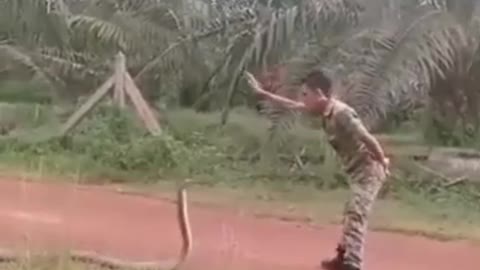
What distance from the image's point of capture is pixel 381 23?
11.4m

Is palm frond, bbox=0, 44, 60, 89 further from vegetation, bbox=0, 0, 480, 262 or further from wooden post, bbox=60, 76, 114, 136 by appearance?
wooden post, bbox=60, 76, 114, 136

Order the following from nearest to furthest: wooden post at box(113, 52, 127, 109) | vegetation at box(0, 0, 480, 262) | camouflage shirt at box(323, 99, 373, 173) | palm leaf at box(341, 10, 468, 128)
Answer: camouflage shirt at box(323, 99, 373, 173), palm leaf at box(341, 10, 468, 128), vegetation at box(0, 0, 480, 262), wooden post at box(113, 52, 127, 109)

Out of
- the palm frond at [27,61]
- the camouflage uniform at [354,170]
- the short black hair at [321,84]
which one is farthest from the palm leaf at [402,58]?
the palm frond at [27,61]

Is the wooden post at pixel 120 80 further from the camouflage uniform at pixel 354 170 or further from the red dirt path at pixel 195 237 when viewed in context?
the camouflage uniform at pixel 354 170

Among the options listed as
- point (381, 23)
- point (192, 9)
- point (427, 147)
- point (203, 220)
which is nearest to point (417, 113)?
point (427, 147)

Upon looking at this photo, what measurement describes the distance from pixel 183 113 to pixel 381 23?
13.3ft

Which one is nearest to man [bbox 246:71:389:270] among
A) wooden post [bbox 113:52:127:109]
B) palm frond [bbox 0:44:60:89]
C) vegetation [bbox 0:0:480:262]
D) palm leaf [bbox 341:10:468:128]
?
vegetation [bbox 0:0:480:262]

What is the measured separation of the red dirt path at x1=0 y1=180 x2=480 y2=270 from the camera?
768 cm

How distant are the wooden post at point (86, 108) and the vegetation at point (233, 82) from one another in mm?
181

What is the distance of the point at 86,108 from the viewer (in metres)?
13.6

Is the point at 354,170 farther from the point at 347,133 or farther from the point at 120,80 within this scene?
the point at 120,80

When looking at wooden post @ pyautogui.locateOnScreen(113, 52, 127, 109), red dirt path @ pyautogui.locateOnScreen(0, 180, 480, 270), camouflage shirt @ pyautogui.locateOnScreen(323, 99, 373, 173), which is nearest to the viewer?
camouflage shirt @ pyautogui.locateOnScreen(323, 99, 373, 173)

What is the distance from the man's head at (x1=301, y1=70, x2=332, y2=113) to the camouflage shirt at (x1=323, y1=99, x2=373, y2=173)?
0.18 feet

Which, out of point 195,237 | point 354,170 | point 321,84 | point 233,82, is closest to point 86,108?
point 233,82
